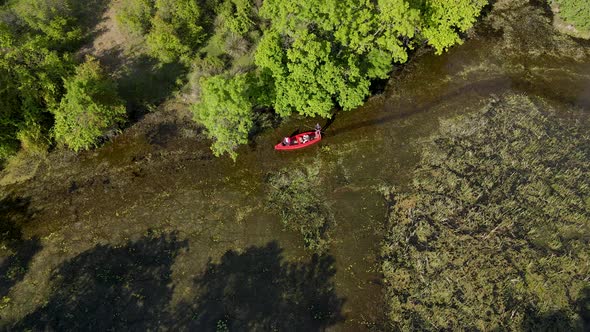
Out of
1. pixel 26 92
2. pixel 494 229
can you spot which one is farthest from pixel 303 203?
pixel 26 92

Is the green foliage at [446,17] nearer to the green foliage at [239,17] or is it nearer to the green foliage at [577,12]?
the green foliage at [577,12]

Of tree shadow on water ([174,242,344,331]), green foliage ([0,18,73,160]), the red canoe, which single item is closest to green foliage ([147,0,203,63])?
green foliage ([0,18,73,160])

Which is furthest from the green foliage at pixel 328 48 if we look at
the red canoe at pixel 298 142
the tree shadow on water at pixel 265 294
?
the tree shadow on water at pixel 265 294

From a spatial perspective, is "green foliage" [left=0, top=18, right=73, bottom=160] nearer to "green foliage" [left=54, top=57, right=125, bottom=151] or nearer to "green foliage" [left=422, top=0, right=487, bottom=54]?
"green foliage" [left=54, top=57, right=125, bottom=151]

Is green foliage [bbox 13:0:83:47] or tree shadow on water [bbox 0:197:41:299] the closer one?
tree shadow on water [bbox 0:197:41:299]

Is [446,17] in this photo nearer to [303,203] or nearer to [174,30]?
[303,203]

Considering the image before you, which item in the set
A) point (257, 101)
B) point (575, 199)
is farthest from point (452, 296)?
point (257, 101)
